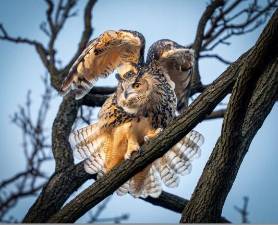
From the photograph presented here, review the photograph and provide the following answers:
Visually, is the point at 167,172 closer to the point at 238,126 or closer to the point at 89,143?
the point at 89,143

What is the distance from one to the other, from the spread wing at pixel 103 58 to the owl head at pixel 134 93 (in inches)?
5.8

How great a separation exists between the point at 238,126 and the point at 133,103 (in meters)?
0.77

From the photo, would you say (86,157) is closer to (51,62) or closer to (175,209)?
(175,209)

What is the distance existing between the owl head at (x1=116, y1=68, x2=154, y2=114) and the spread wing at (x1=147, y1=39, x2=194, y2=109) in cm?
16

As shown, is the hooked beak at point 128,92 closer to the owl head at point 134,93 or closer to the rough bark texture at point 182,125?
the owl head at point 134,93

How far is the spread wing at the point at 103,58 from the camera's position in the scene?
258cm

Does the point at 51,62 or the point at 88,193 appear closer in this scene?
the point at 88,193

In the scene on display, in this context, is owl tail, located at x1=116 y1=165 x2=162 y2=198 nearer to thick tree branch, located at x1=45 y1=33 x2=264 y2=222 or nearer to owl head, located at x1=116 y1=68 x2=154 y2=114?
owl head, located at x1=116 y1=68 x2=154 y2=114

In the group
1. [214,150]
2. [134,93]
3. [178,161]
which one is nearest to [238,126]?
[214,150]

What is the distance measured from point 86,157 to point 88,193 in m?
0.58

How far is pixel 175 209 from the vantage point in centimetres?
262

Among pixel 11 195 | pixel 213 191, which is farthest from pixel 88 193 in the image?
pixel 11 195

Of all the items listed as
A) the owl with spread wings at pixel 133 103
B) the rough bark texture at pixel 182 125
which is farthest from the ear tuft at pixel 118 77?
the rough bark texture at pixel 182 125

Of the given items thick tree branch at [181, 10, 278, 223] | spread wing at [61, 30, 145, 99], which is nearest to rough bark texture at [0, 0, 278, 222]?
thick tree branch at [181, 10, 278, 223]
